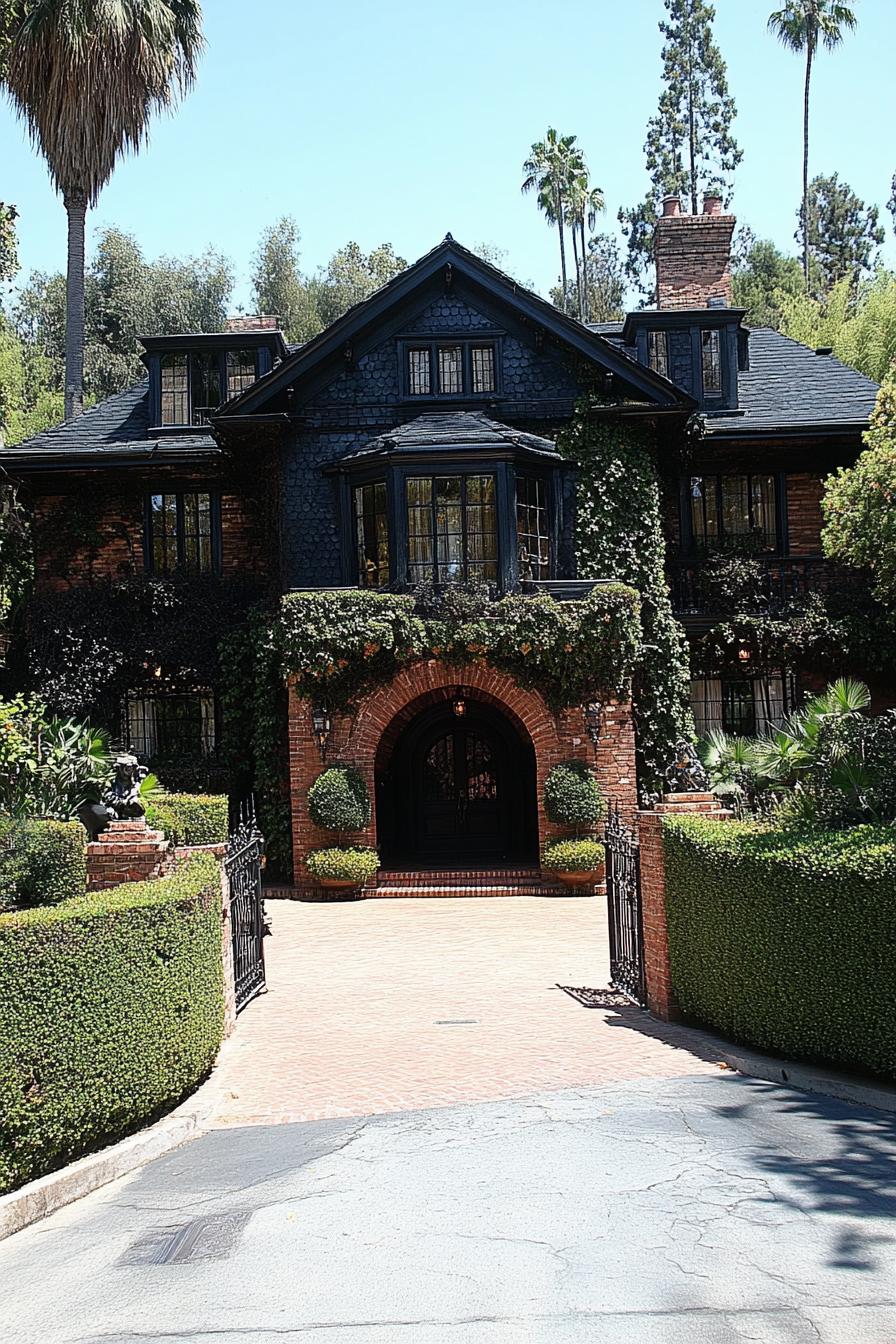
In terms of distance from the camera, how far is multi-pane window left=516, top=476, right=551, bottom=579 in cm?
2098

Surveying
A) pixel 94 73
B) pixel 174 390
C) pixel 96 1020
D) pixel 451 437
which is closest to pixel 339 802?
pixel 451 437

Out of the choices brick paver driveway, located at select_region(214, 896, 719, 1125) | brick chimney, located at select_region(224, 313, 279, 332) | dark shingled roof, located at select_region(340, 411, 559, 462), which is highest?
brick chimney, located at select_region(224, 313, 279, 332)

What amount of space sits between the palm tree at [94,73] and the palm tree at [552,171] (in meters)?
26.5

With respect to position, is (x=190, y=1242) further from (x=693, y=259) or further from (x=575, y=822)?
(x=693, y=259)

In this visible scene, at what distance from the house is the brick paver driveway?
16.2 feet

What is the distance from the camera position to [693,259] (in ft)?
83.8

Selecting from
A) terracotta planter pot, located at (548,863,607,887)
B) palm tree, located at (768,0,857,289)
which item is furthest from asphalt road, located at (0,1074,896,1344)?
palm tree, located at (768,0,857,289)

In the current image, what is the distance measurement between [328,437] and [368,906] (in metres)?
7.97

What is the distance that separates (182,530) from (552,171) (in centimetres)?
3538

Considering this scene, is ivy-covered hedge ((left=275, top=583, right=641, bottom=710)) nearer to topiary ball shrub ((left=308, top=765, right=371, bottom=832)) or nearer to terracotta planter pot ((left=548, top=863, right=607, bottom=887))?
topiary ball shrub ((left=308, top=765, right=371, bottom=832))

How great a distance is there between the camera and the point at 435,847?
22438 millimetres

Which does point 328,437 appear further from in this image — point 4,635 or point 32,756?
point 32,756

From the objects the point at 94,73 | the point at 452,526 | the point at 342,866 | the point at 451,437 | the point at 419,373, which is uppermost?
the point at 94,73

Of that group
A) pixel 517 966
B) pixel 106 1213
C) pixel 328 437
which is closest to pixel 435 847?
pixel 328 437
